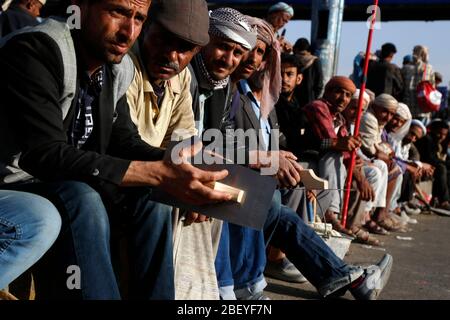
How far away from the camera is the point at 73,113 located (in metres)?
2.29

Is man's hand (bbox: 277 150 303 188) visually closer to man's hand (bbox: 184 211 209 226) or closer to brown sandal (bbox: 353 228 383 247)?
man's hand (bbox: 184 211 209 226)

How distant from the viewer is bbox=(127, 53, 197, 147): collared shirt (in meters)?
2.89

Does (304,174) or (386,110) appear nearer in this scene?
(304,174)

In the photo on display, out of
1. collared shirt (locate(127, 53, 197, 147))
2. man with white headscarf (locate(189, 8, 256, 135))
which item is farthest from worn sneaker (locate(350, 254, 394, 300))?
collared shirt (locate(127, 53, 197, 147))

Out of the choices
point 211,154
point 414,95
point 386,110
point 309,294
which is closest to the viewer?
point 211,154

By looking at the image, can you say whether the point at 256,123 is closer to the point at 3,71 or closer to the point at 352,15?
Answer: the point at 3,71

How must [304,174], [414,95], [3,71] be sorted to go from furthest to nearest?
[414,95] < [304,174] < [3,71]

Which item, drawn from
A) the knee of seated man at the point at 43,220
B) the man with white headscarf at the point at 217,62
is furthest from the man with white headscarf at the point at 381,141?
the knee of seated man at the point at 43,220

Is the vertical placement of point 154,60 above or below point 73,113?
above

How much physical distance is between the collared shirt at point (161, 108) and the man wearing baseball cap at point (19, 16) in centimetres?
242

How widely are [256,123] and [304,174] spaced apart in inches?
→ 37.4

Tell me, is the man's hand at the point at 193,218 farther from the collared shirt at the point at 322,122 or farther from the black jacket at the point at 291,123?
the collared shirt at the point at 322,122

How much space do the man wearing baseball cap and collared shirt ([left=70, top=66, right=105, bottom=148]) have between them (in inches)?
117
